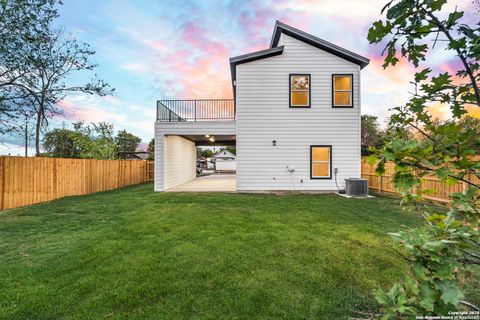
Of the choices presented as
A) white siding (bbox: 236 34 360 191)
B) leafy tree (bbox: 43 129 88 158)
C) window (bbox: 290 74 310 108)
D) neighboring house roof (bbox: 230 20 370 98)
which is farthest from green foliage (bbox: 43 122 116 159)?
window (bbox: 290 74 310 108)

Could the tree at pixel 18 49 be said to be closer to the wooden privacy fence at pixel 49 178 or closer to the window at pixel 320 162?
the wooden privacy fence at pixel 49 178

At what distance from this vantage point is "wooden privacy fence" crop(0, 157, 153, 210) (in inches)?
330

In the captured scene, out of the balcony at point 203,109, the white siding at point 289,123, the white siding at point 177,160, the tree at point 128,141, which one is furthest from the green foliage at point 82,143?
the tree at point 128,141

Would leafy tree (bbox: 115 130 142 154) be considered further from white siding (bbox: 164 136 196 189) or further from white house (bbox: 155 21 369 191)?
white house (bbox: 155 21 369 191)

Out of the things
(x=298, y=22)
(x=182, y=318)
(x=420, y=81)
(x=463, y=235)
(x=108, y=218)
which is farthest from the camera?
(x=298, y=22)

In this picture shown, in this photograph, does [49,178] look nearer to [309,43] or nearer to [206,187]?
[206,187]

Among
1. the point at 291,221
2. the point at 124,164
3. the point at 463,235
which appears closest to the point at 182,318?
the point at 463,235

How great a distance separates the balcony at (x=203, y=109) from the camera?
12.2m

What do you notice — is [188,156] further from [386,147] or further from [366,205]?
[386,147]

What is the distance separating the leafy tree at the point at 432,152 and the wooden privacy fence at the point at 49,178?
11.0 meters

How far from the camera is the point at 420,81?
1.28 m

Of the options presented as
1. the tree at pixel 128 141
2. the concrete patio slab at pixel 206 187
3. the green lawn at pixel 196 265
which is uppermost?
the tree at pixel 128 141

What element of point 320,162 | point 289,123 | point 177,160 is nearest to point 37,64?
point 177,160

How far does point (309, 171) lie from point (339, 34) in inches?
267
